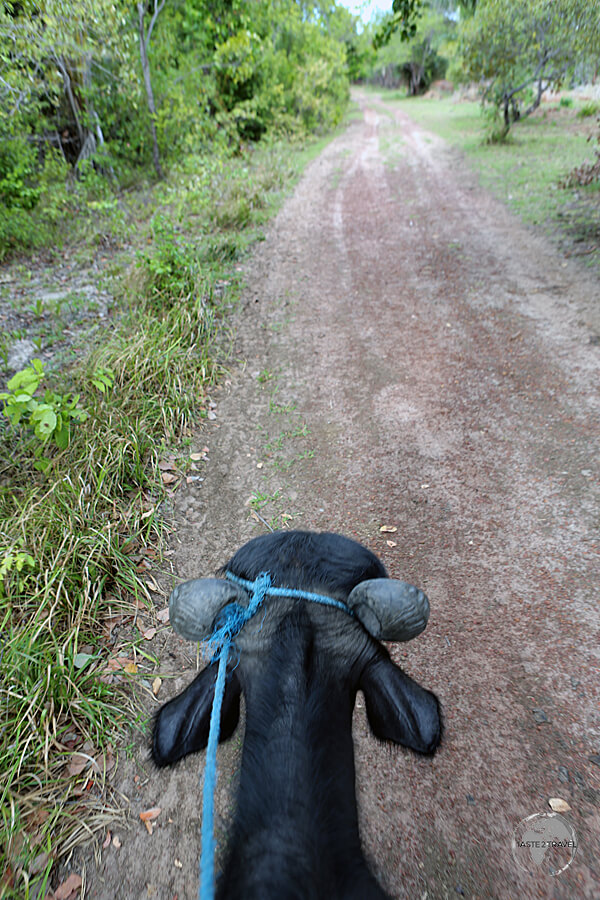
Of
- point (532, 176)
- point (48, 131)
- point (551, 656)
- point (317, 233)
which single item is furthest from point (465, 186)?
point (551, 656)

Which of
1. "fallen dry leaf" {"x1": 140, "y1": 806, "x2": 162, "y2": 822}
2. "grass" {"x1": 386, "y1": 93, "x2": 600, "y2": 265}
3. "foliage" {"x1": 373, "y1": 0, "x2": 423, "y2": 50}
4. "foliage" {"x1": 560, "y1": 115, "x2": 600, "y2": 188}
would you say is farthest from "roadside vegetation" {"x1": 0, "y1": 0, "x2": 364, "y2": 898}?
"foliage" {"x1": 560, "y1": 115, "x2": 600, "y2": 188}

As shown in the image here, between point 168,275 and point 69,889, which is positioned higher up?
point 168,275

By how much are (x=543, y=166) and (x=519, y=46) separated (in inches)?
156

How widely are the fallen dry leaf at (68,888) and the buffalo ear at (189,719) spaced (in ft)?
3.82

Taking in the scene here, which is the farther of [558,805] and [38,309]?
[38,309]

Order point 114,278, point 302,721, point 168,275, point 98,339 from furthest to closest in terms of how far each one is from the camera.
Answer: point 114,278, point 168,275, point 98,339, point 302,721

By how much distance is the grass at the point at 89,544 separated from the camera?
219cm

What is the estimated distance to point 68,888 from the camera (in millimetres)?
1971

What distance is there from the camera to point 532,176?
1053 centimetres

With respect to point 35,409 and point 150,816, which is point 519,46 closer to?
point 35,409

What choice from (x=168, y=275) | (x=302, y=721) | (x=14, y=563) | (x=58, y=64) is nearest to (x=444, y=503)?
(x=302, y=721)

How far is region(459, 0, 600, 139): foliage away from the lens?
10.2 meters

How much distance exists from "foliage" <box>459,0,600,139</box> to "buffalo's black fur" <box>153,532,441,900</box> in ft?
40.9

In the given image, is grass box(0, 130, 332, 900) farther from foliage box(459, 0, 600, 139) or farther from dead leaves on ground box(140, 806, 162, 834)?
foliage box(459, 0, 600, 139)
